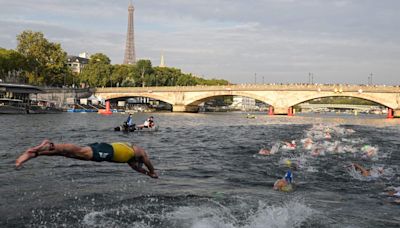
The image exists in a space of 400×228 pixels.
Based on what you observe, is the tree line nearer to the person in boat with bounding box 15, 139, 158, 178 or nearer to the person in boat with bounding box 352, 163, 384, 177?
the person in boat with bounding box 352, 163, 384, 177

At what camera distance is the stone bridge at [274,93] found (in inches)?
3873

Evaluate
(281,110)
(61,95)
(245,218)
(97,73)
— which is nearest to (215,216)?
(245,218)

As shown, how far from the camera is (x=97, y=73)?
14825 centimetres

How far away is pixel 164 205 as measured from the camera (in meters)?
14.9

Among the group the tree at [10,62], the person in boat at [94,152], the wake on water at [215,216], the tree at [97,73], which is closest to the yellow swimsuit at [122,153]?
the person in boat at [94,152]

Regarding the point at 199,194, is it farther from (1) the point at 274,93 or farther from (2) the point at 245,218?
(1) the point at 274,93

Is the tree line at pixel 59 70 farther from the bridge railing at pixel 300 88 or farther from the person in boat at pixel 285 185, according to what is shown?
the person in boat at pixel 285 185

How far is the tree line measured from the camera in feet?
371

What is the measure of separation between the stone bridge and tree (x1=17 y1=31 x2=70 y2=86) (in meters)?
16.2

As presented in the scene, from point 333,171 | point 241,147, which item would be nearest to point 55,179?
point 333,171

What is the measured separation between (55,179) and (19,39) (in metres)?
109

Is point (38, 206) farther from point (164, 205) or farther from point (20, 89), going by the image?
point (20, 89)

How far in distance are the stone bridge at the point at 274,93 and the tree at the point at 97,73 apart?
47.7 feet

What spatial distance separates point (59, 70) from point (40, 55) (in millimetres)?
8307
